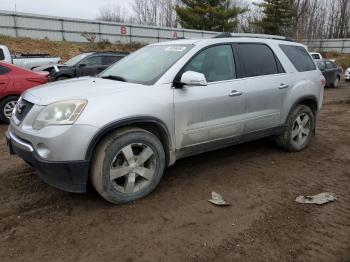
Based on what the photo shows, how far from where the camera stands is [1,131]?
7.61 m

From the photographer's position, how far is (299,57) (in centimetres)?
579

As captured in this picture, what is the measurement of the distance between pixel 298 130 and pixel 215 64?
2.07 meters

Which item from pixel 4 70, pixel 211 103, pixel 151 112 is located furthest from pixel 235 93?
pixel 4 70

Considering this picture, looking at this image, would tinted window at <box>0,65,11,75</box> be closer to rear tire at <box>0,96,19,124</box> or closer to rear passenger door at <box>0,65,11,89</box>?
rear passenger door at <box>0,65,11,89</box>

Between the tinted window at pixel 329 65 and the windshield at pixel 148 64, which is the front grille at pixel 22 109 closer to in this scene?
the windshield at pixel 148 64

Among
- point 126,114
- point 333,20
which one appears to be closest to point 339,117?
point 126,114

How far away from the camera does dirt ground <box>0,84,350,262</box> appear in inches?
121

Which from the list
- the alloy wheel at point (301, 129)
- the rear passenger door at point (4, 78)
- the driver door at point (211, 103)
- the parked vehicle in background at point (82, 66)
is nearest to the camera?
the driver door at point (211, 103)

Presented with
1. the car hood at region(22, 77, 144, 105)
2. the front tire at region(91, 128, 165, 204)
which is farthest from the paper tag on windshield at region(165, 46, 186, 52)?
the front tire at region(91, 128, 165, 204)

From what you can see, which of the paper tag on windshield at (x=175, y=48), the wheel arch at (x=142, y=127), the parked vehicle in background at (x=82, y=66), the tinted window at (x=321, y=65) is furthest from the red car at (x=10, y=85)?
the tinted window at (x=321, y=65)

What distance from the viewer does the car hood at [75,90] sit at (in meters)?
3.67

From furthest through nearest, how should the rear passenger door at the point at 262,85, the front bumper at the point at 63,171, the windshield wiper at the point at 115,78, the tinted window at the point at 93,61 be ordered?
the tinted window at the point at 93,61 < the rear passenger door at the point at 262,85 < the windshield wiper at the point at 115,78 < the front bumper at the point at 63,171

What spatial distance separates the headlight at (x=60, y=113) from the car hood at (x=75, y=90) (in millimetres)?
76

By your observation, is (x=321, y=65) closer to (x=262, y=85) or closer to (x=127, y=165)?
(x=262, y=85)
